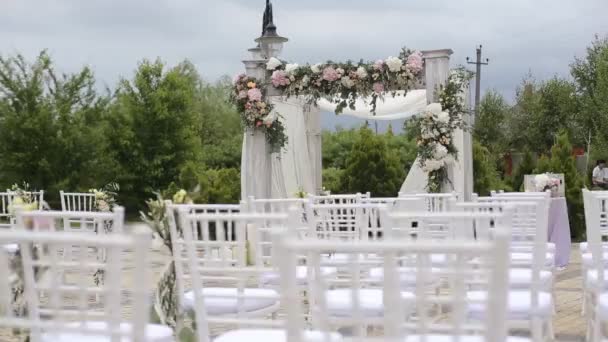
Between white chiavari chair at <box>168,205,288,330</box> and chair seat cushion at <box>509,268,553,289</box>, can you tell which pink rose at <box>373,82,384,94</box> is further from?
white chiavari chair at <box>168,205,288,330</box>

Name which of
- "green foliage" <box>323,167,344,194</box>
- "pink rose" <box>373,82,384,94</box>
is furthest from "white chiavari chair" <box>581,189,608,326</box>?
"green foliage" <box>323,167,344,194</box>

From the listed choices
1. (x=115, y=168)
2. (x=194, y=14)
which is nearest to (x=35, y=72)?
(x=115, y=168)

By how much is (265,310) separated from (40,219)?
3.60 feet

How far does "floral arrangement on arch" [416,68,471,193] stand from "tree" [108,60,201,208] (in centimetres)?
953

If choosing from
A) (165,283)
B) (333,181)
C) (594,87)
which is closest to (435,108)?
(165,283)

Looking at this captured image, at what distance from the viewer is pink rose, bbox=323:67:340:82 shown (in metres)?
9.96

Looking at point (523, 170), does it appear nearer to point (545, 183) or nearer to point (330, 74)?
point (330, 74)

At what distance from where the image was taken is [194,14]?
62.4 ft

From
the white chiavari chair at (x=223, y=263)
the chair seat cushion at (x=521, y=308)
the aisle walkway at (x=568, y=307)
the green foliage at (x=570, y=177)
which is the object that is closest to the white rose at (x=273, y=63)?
the aisle walkway at (x=568, y=307)

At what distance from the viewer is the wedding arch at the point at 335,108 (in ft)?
30.7

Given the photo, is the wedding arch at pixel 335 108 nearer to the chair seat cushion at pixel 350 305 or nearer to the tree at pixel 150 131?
the chair seat cushion at pixel 350 305

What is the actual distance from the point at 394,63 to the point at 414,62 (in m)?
0.22

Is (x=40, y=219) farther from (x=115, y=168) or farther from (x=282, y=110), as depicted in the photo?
(x=115, y=168)

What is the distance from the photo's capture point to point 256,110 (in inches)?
405
